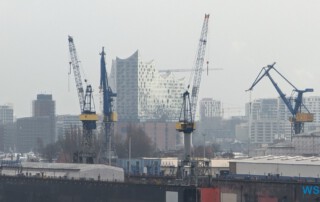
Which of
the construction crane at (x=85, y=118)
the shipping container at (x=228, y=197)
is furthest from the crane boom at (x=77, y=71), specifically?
the shipping container at (x=228, y=197)

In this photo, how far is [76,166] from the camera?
81.6 m

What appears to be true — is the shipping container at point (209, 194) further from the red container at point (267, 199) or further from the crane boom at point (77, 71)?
the crane boom at point (77, 71)

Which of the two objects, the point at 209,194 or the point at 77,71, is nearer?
the point at 209,194

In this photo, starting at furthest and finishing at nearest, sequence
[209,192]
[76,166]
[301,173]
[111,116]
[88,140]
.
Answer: [111,116] < [88,140] < [76,166] < [301,173] < [209,192]

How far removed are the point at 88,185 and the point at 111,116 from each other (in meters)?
36.4

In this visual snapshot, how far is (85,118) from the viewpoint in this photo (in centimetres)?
10338

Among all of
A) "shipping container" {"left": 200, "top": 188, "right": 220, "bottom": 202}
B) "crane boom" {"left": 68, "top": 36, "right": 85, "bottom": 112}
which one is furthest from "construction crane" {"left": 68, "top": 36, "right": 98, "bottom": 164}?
"shipping container" {"left": 200, "top": 188, "right": 220, "bottom": 202}

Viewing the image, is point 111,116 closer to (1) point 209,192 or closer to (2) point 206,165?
(2) point 206,165

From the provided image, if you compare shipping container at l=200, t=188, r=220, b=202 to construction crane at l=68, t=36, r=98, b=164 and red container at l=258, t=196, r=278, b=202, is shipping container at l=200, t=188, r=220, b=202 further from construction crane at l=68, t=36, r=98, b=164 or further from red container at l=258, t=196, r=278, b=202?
construction crane at l=68, t=36, r=98, b=164

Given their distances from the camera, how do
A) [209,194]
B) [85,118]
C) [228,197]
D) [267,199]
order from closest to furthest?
[267,199] → [209,194] → [228,197] → [85,118]

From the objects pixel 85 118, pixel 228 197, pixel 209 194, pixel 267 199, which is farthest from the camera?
pixel 85 118

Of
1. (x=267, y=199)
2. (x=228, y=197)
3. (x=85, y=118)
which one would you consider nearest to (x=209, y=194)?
(x=228, y=197)

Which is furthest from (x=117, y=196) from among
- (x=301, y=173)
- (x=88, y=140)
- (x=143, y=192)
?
(x=88, y=140)

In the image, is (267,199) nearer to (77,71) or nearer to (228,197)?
(228,197)
